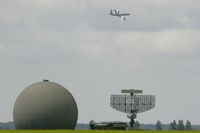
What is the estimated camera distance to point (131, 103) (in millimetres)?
133250

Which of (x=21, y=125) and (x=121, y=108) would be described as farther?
(x=121, y=108)

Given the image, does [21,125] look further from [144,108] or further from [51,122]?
[144,108]

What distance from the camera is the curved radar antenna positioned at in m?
132

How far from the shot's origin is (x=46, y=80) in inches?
4498

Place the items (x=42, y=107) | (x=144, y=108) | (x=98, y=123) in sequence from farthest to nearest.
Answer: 1. (x=144, y=108)
2. (x=98, y=123)
3. (x=42, y=107)

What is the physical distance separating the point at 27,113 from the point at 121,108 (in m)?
28.2

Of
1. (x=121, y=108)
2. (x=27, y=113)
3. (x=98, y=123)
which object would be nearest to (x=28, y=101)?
(x=27, y=113)

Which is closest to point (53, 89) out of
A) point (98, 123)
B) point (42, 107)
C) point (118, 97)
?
point (42, 107)

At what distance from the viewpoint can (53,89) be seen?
110 m

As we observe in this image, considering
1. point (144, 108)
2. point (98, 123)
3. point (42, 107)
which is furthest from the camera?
point (144, 108)

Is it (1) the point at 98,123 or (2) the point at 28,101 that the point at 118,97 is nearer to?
(1) the point at 98,123

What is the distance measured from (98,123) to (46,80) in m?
14.7

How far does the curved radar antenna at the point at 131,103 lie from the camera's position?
132 meters

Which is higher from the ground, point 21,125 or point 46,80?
point 46,80
